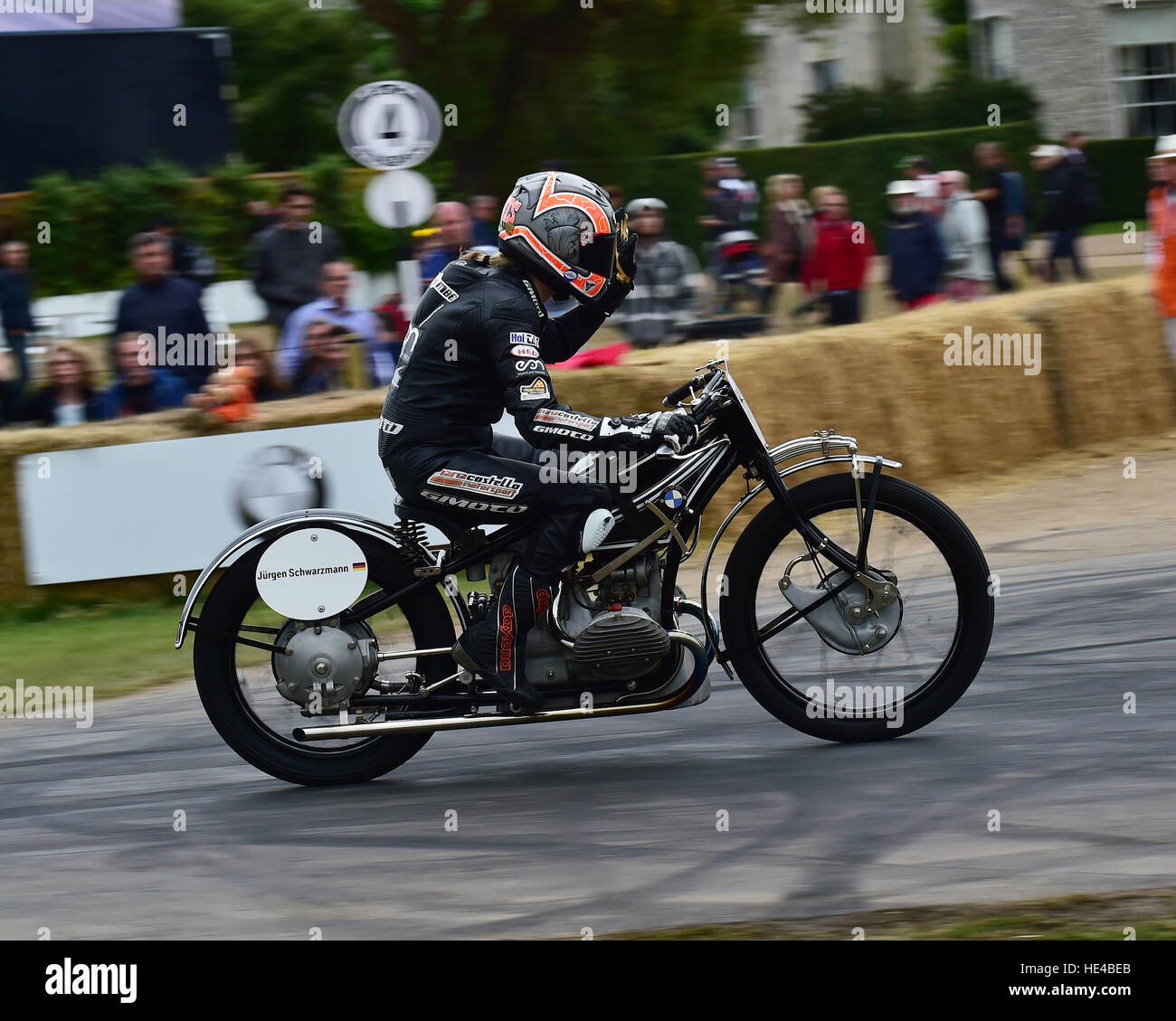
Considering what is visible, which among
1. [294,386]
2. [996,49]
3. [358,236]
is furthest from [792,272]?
[996,49]

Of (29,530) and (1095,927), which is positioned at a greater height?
(29,530)

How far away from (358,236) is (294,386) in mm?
12180

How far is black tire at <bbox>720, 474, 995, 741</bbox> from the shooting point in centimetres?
584

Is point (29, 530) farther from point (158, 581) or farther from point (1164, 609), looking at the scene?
point (1164, 609)

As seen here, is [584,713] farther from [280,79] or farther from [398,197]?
[280,79]

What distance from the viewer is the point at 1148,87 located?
3362cm

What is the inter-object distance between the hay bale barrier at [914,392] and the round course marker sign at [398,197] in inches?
48.6

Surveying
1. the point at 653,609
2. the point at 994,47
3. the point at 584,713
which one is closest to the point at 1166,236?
the point at 653,609

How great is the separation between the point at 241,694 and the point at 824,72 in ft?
130

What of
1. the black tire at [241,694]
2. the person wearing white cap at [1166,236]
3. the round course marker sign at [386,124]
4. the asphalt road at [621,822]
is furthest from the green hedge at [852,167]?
the black tire at [241,694]

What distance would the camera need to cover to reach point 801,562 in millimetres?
5957

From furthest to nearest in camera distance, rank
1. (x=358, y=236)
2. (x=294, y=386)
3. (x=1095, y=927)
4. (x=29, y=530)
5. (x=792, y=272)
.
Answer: (x=358, y=236) < (x=792, y=272) < (x=294, y=386) < (x=29, y=530) < (x=1095, y=927)

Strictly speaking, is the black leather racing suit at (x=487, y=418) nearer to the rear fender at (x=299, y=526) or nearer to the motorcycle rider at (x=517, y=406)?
the motorcycle rider at (x=517, y=406)

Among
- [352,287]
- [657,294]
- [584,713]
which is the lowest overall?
[584,713]
